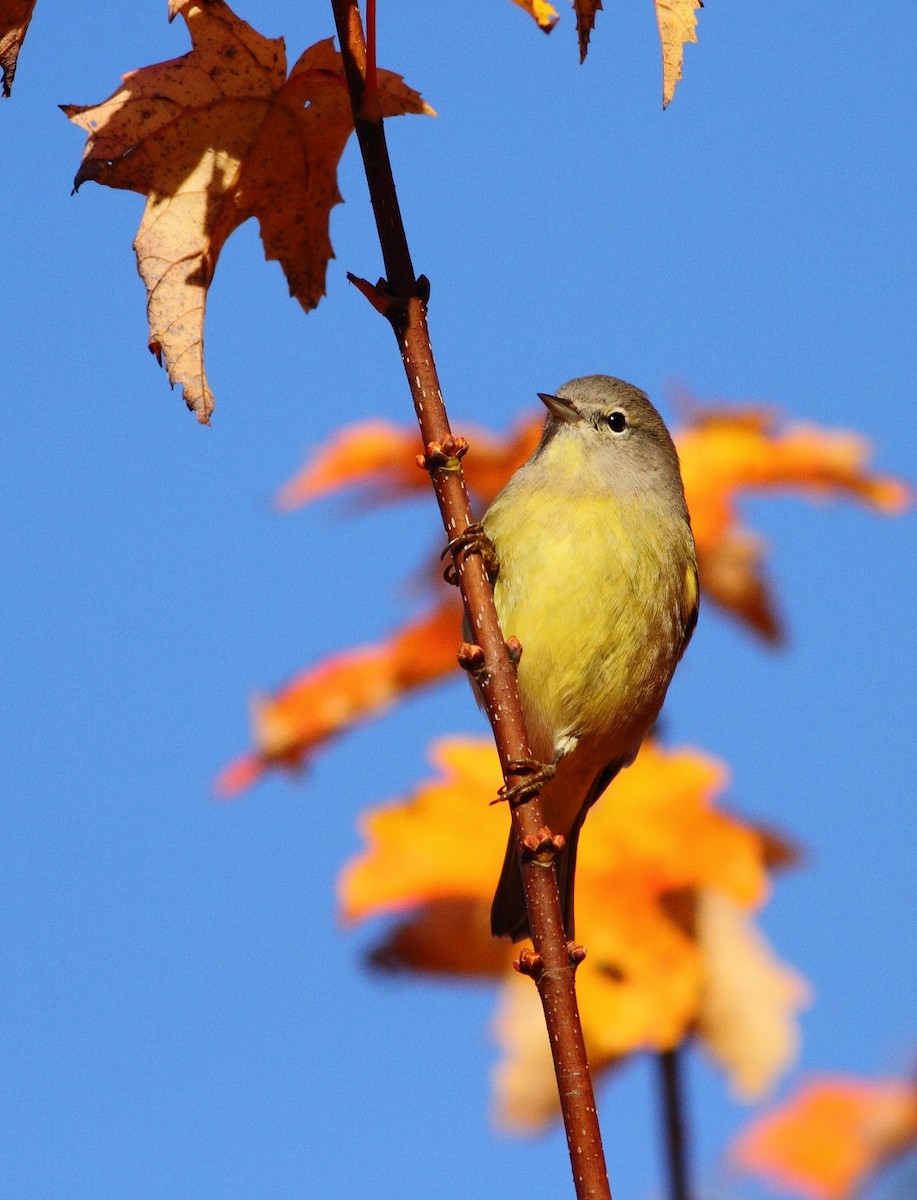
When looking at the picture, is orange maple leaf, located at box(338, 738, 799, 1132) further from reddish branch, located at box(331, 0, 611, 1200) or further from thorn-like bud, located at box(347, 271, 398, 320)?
thorn-like bud, located at box(347, 271, 398, 320)

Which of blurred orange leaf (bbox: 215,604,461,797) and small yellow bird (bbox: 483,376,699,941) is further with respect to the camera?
blurred orange leaf (bbox: 215,604,461,797)

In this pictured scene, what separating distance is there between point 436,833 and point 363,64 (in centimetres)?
280

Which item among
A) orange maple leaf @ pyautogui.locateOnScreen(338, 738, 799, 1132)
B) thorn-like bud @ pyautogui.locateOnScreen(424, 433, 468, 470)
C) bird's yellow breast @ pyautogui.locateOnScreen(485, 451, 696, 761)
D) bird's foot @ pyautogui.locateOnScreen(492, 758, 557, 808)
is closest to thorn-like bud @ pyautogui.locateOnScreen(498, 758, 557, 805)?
bird's foot @ pyautogui.locateOnScreen(492, 758, 557, 808)

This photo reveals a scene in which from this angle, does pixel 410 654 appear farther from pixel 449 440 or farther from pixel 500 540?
pixel 449 440

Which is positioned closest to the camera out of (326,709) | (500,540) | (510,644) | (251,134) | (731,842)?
(251,134)

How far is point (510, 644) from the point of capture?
2883 millimetres

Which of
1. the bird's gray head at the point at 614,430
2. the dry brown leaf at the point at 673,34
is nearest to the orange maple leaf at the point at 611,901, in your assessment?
the bird's gray head at the point at 614,430

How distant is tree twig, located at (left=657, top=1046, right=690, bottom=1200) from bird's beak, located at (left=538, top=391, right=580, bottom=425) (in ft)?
5.95

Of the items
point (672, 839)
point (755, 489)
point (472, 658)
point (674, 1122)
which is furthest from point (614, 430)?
point (472, 658)

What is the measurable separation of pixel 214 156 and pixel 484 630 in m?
0.91

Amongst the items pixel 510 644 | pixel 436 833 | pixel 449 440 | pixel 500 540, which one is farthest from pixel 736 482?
pixel 449 440

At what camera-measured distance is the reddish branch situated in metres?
2.27

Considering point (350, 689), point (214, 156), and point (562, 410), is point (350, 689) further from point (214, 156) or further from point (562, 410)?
point (214, 156)

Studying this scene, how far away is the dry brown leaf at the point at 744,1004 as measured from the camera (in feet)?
14.3
